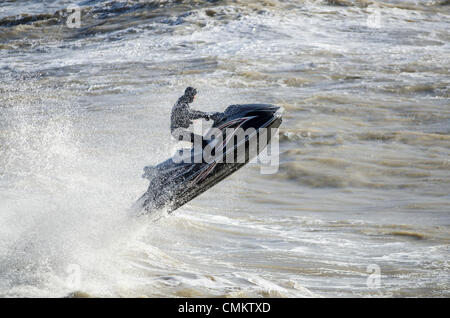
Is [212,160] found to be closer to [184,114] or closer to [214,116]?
[214,116]

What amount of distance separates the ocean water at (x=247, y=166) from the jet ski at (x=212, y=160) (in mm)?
392

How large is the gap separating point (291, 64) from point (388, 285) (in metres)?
14.6

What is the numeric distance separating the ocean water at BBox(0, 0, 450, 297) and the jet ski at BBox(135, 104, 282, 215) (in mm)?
392

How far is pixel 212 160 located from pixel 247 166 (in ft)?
17.4

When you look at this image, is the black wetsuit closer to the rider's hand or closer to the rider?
the rider

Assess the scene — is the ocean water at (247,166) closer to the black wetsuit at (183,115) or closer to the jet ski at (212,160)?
the jet ski at (212,160)

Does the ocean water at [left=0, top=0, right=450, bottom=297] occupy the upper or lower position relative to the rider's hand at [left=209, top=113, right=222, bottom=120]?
lower

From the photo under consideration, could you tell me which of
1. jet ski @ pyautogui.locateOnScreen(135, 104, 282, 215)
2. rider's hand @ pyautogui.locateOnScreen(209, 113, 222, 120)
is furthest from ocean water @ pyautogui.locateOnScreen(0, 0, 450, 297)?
rider's hand @ pyautogui.locateOnScreen(209, 113, 222, 120)

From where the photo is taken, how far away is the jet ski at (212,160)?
798 cm

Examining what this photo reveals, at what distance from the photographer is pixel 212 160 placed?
26.4 feet

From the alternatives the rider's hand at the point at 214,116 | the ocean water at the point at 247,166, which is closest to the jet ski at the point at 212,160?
the rider's hand at the point at 214,116

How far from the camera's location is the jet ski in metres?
7.98

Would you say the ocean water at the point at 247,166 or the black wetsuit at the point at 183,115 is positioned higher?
the black wetsuit at the point at 183,115
